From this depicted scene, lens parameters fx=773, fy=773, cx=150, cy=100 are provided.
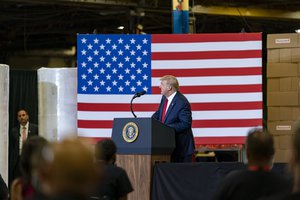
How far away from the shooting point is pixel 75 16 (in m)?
21.6

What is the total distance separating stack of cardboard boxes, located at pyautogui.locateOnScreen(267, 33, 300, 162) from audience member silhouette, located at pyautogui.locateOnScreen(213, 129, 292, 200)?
24.0ft

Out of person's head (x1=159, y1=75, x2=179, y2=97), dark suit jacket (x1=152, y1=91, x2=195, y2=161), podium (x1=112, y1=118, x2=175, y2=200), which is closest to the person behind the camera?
podium (x1=112, y1=118, x2=175, y2=200)

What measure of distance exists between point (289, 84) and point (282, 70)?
22 centimetres

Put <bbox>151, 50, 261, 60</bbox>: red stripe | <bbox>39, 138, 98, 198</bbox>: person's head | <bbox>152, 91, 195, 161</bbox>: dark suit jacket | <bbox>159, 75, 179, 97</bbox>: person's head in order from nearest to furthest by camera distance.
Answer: <bbox>39, 138, 98, 198</bbox>: person's head < <bbox>152, 91, 195, 161</bbox>: dark suit jacket < <bbox>159, 75, 179, 97</bbox>: person's head < <bbox>151, 50, 261, 60</bbox>: red stripe

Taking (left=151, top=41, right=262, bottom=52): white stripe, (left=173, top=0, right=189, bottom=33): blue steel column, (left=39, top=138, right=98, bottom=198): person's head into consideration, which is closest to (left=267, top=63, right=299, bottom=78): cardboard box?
(left=151, top=41, right=262, bottom=52): white stripe

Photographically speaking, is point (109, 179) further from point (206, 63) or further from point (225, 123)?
point (206, 63)

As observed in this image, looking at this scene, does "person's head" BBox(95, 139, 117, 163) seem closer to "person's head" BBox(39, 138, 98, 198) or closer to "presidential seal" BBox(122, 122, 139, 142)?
"person's head" BBox(39, 138, 98, 198)

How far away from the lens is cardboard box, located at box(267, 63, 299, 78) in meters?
11.0

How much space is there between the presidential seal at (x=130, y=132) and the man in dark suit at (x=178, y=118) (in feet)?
1.72

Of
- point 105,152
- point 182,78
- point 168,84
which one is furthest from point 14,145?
point 105,152

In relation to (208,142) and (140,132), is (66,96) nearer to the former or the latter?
(208,142)

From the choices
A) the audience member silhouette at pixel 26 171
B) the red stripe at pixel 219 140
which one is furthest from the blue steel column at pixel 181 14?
the audience member silhouette at pixel 26 171

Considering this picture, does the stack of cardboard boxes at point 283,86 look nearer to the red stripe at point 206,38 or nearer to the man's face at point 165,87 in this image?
the red stripe at point 206,38

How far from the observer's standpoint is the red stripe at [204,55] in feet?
36.0
